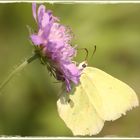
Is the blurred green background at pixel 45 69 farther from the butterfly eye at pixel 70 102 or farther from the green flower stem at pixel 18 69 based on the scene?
the green flower stem at pixel 18 69

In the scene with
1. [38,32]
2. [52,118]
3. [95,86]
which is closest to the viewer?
[38,32]

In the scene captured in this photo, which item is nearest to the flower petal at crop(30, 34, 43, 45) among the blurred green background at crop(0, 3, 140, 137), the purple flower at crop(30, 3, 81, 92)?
the purple flower at crop(30, 3, 81, 92)

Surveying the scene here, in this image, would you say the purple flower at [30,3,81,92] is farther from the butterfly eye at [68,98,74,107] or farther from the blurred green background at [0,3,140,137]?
the blurred green background at [0,3,140,137]

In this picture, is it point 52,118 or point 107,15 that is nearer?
point 52,118

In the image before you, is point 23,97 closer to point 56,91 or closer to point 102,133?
point 56,91

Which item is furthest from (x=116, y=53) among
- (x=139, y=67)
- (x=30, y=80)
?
(x=30, y=80)

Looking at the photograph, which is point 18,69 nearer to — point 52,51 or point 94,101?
point 52,51
